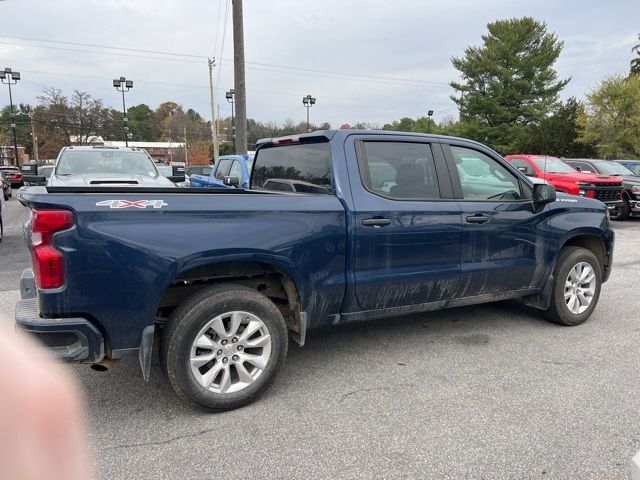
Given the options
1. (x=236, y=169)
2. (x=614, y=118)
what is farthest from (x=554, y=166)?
(x=614, y=118)

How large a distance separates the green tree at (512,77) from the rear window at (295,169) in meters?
40.1

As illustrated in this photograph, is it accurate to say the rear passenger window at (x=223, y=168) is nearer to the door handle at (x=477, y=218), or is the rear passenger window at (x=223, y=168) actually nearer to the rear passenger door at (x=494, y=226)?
the rear passenger door at (x=494, y=226)

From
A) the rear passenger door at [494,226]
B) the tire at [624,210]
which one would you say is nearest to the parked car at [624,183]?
the tire at [624,210]

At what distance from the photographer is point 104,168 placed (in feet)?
30.6

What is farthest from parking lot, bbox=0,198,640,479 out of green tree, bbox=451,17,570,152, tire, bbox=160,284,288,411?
green tree, bbox=451,17,570,152

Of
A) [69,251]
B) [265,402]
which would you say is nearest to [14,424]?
[69,251]

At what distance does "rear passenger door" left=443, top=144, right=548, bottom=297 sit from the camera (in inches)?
167

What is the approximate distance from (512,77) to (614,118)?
15.2 metres

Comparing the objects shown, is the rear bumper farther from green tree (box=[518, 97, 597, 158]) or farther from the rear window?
green tree (box=[518, 97, 597, 158])

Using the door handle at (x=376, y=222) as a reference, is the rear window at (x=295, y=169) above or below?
above

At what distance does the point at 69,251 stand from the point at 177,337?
807 mm

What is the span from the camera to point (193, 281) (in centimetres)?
335

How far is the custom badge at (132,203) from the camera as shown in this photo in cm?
286

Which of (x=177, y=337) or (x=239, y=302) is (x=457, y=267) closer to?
(x=239, y=302)
